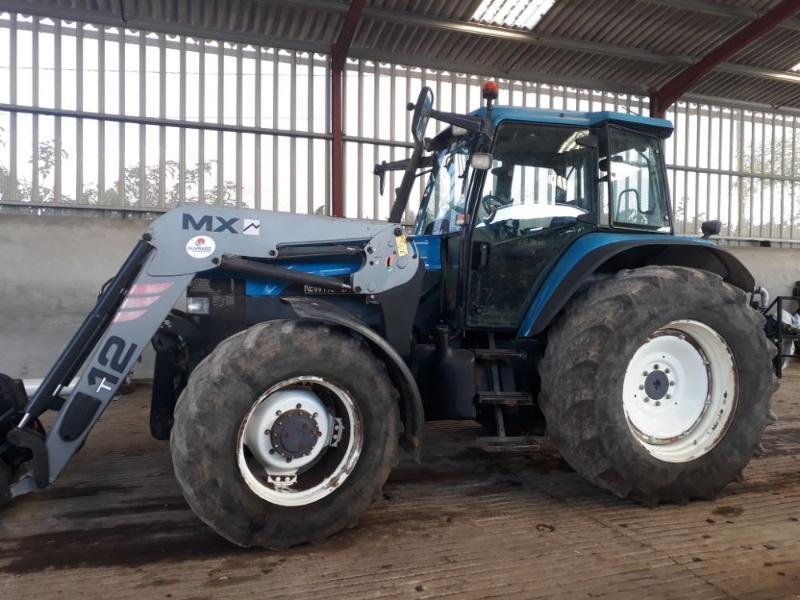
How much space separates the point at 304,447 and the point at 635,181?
2754 millimetres

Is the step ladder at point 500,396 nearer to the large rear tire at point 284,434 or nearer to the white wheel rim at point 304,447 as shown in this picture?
the large rear tire at point 284,434

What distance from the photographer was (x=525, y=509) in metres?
3.27

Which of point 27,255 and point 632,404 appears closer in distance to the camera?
point 632,404

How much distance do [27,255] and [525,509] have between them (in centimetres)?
703

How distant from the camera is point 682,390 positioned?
346 cm

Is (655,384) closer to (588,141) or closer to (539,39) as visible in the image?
(588,141)

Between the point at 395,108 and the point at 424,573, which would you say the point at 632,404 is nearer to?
the point at 424,573

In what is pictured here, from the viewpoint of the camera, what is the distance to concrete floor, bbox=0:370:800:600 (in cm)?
242

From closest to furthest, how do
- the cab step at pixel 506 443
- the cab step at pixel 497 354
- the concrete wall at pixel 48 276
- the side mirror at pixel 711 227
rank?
1. the cab step at pixel 506 443
2. the cab step at pixel 497 354
3. the side mirror at pixel 711 227
4. the concrete wall at pixel 48 276

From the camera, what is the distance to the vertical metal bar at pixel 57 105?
788cm

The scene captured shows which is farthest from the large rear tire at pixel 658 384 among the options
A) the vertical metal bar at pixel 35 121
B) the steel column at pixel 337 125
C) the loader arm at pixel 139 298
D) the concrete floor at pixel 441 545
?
the vertical metal bar at pixel 35 121

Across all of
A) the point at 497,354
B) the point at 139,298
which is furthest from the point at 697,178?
the point at 139,298

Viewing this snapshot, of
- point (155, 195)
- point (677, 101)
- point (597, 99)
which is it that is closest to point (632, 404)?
point (155, 195)

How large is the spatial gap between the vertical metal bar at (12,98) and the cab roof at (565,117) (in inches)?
A: 276
